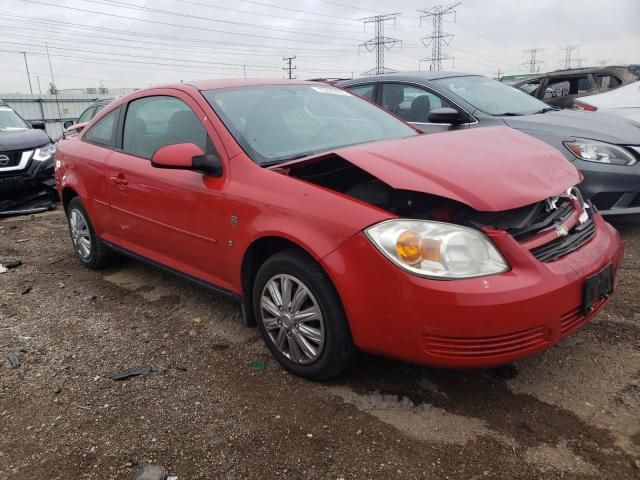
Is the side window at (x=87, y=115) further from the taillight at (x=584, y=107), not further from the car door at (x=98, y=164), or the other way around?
the taillight at (x=584, y=107)

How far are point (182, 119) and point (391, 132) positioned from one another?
1.35 metres

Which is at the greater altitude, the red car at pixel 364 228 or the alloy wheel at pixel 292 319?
the red car at pixel 364 228

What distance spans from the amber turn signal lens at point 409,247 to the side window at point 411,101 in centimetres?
359

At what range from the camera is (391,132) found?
349 cm

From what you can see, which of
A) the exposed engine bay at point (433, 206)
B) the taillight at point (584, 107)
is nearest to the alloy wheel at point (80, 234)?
the exposed engine bay at point (433, 206)

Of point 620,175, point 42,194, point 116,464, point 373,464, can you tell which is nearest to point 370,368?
point 373,464

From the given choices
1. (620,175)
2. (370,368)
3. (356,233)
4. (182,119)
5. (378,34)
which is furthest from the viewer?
(378,34)

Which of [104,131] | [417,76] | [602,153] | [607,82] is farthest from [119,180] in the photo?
[607,82]

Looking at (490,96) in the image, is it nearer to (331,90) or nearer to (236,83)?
(331,90)

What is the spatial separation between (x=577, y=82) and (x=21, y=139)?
847 cm

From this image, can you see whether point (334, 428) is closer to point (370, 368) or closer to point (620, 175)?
point (370, 368)

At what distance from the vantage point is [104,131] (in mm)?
4320

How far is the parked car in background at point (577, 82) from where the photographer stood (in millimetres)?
7793

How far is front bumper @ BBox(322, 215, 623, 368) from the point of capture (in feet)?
7.00
